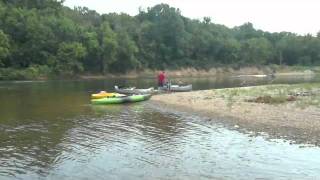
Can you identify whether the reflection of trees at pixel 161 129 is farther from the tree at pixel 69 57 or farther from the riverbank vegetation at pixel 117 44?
the tree at pixel 69 57

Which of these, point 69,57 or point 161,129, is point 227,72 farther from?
point 161,129

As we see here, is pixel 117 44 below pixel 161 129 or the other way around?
the other way around

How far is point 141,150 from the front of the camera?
20.7 meters

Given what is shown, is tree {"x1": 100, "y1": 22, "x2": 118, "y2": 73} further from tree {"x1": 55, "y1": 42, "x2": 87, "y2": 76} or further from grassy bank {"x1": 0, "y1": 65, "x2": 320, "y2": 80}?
tree {"x1": 55, "y1": 42, "x2": 87, "y2": 76}

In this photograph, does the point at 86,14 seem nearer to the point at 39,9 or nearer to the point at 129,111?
the point at 39,9

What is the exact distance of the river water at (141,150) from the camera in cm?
1681

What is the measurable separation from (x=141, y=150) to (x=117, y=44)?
85.6 metres

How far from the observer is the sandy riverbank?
24.1 m

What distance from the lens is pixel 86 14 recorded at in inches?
5266

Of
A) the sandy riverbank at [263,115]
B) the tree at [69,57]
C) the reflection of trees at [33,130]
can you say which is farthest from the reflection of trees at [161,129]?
the tree at [69,57]

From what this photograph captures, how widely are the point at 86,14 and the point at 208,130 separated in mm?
112310

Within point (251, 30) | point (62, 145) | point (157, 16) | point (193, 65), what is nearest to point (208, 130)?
point (62, 145)

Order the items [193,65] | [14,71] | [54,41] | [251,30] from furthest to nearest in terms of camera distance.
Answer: [251,30], [193,65], [54,41], [14,71]

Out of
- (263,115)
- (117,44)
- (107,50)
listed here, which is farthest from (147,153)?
(117,44)
